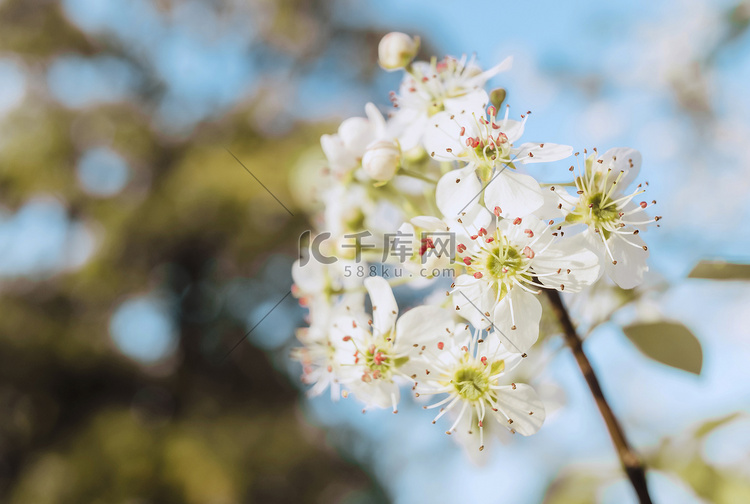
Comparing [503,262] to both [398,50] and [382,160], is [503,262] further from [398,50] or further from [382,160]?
[398,50]

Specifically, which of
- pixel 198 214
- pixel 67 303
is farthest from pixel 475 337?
pixel 67 303

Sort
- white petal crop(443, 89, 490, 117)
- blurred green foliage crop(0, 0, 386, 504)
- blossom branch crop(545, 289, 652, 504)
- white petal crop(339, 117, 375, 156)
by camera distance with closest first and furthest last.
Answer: blossom branch crop(545, 289, 652, 504), white petal crop(443, 89, 490, 117), white petal crop(339, 117, 375, 156), blurred green foliage crop(0, 0, 386, 504)

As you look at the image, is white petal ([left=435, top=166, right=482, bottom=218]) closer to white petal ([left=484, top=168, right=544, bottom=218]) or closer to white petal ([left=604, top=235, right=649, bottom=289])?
white petal ([left=484, top=168, right=544, bottom=218])

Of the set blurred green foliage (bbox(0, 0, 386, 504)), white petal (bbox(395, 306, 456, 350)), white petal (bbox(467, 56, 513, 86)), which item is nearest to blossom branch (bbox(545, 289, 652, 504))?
white petal (bbox(395, 306, 456, 350))

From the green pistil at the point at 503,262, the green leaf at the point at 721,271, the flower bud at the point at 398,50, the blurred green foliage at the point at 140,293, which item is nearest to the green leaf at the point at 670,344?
the green leaf at the point at 721,271

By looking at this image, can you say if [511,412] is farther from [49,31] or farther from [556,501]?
[49,31]

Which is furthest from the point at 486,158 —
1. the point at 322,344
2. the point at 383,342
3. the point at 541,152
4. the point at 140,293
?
the point at 140,293
